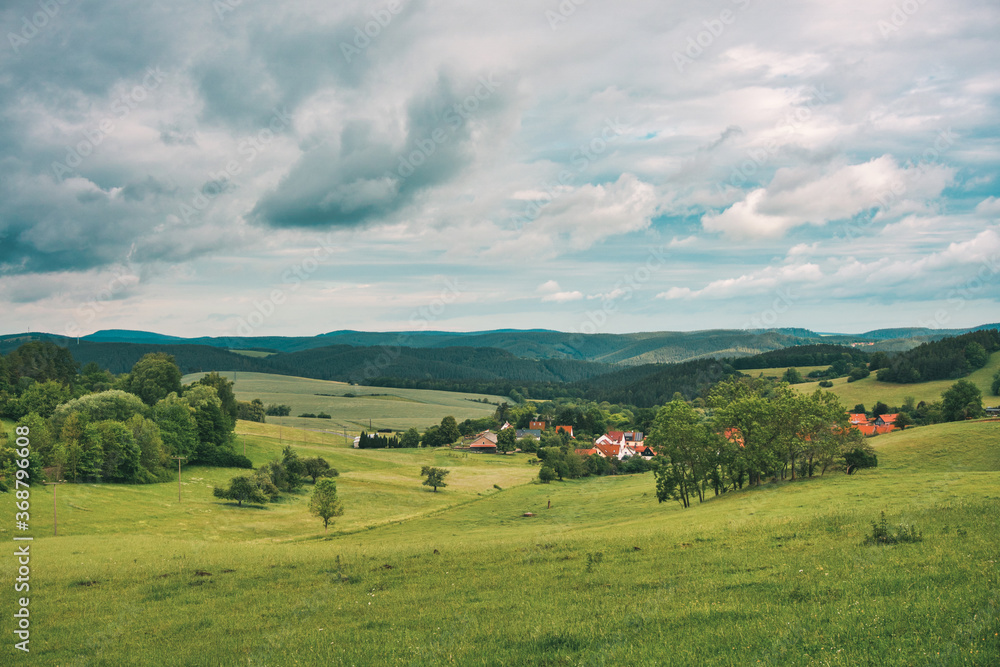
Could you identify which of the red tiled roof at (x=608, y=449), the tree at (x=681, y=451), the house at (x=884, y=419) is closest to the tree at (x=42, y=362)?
the red tiled roof at (x=608, y=449)

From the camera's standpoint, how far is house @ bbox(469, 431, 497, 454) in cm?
14800

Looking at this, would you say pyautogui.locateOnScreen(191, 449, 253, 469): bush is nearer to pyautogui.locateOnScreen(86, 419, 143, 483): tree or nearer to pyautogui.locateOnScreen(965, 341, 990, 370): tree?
pyautogui.locateOnScreen(86, 419, 143, 483): tree

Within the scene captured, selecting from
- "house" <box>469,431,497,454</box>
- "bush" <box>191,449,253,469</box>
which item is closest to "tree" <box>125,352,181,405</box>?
"bush" <box>191,449,253,469</box>

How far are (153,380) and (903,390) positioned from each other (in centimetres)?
17968

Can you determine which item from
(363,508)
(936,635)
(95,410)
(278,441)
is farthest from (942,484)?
(278,441)

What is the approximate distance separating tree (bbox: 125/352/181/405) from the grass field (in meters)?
90.4

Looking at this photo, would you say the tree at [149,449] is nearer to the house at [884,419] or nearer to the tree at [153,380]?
the tree at [153,380]

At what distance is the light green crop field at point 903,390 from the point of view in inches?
5551

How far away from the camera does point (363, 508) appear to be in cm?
7556

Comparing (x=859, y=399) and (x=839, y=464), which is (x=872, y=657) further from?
(x=859, y=399)

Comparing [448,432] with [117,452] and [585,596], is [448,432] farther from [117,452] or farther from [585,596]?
Result: [585,596]

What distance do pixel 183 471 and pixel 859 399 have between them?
158m

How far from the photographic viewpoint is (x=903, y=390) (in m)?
152

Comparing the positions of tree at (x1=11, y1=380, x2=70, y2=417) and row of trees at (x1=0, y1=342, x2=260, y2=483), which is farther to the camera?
tree at (x1=11, y1=380, x2=70, y2=417)
